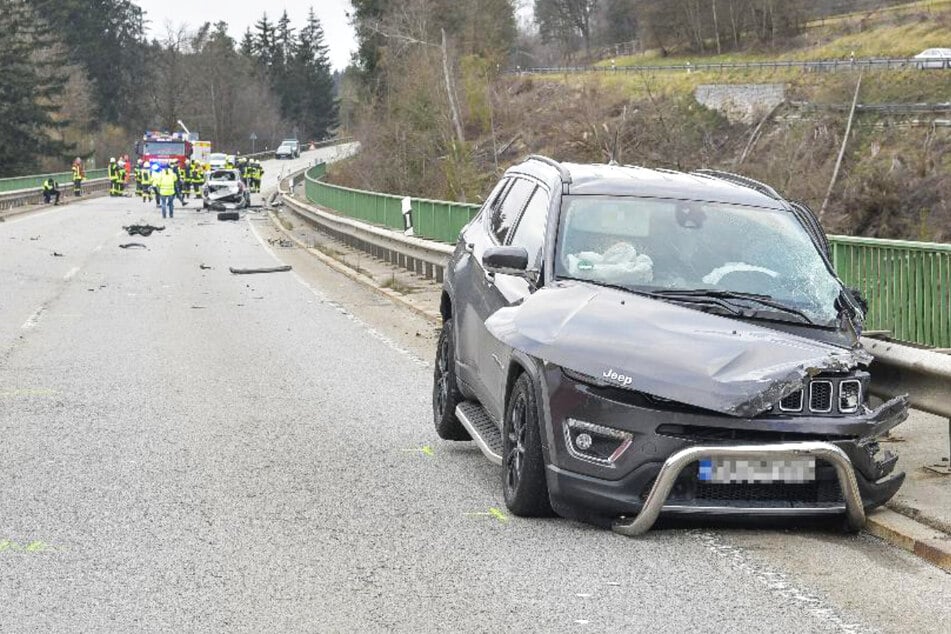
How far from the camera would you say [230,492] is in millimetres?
7723

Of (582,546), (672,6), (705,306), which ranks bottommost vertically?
(582,546)

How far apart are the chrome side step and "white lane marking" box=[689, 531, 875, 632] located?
1.29 meters

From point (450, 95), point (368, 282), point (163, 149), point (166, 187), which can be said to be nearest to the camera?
point (368, 282)

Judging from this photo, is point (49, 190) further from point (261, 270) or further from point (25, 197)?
point (261, 270)

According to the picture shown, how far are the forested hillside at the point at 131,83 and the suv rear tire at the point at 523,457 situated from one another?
84265 millimetres

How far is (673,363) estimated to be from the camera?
6355 millimetres

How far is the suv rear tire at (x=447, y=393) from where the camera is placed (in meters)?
9.06

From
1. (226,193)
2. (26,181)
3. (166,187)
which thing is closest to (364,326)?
(166,187)

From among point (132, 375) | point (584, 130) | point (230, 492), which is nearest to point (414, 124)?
point (584, 130)

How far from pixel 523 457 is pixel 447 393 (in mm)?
2234

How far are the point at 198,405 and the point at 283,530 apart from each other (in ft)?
13.7

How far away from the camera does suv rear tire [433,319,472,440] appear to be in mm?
9062

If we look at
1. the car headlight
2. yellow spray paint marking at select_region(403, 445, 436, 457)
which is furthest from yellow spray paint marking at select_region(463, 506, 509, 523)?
yellow spray paint marking at select_region(403, 445, 436, 457)

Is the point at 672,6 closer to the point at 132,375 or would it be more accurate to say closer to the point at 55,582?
the point at 132,375
